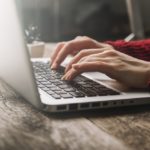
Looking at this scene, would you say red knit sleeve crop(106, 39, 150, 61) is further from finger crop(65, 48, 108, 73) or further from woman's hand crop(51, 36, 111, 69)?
finger crop(65, 48, 108, 73)

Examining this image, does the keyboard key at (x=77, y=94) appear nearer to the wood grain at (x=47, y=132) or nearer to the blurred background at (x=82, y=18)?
the wood grain at (x=47, y=132)

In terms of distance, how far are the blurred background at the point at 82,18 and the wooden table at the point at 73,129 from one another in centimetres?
189

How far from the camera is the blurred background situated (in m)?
2.57

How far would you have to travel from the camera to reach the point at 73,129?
57 centimetres

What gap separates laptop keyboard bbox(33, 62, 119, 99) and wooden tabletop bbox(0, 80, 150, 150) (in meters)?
0.04

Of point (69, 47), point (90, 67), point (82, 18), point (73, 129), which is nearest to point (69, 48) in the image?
point (69, 47)

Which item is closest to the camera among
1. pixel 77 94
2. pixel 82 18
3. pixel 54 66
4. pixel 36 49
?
pixel 77 94

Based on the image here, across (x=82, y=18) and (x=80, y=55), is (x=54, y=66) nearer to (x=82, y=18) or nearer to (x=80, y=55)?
(x=80, y=55)

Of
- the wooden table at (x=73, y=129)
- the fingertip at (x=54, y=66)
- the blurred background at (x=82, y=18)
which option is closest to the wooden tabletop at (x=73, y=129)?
the wooden table at (x=73, y=129)

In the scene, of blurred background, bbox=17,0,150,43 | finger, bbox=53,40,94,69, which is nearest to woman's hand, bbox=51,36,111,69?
finger, bbox=53,40,94,69

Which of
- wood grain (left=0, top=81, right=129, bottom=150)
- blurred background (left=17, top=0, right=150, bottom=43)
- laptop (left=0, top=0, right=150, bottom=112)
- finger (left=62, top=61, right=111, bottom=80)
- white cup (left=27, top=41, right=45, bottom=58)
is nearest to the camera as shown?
wood grain (left=0, top=81, right=129, bottom=150)

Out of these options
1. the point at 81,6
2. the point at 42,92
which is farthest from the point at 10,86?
the point at 81,6

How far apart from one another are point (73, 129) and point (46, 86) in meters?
0.20

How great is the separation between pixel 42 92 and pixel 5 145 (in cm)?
20
